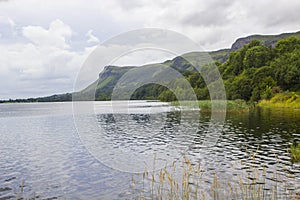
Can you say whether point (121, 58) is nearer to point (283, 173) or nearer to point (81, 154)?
point (81, 154)

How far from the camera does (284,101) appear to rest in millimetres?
85625

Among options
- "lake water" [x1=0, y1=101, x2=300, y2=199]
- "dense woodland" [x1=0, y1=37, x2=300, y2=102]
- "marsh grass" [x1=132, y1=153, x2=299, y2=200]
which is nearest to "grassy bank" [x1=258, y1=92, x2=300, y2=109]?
"dense woodland" [x1=0, y1=37, x2=300, y2=102]

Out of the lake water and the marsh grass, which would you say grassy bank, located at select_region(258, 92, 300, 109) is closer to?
the lake water

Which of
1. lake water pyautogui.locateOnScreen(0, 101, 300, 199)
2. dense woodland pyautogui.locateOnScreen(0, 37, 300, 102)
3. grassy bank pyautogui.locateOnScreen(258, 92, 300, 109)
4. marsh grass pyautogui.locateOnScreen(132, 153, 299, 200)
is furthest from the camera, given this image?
dense woodland pyautogui.locateOnScreen(0, 37, 300, 102)

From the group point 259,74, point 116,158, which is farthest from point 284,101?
point 116,158

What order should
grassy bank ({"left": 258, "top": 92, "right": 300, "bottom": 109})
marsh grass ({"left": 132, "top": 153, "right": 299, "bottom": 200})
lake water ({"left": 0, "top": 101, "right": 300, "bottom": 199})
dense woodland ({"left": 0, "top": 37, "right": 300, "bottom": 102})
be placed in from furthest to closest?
dense woodland ({"left": 0, "top": 37, "right": 300, "bottom": 102}) → grassy bank ({"left": 258, "top": 92, "right": 300, "bottom": 109}) → lake water ({"left": 0, "top": 101, "right": 300, "bottom": 199}) → marsh grass ({"left": 132, "top": 153, "right": 299, "bottom": 200})

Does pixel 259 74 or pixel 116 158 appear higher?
pixel 259 74

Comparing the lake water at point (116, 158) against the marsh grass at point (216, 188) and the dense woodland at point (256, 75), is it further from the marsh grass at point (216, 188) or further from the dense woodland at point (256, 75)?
the dense woodland at point (256, 75)

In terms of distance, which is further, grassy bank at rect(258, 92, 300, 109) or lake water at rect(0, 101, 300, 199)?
grassy bank at rect(258, 92, 300, 109)

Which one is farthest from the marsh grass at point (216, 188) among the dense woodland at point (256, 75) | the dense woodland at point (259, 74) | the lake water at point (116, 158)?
the dense woodland at point (259, 74)

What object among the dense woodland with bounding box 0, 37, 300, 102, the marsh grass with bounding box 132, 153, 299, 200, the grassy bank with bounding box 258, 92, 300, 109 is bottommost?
the marsh grass with bounding box 132, 153, 299, 200

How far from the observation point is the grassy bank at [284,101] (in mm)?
81438

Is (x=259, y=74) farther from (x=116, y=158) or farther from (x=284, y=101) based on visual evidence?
(x=116, y=158)

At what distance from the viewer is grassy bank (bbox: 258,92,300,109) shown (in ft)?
267
